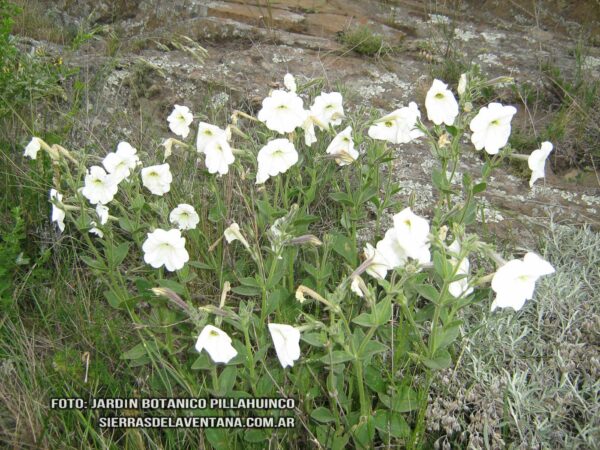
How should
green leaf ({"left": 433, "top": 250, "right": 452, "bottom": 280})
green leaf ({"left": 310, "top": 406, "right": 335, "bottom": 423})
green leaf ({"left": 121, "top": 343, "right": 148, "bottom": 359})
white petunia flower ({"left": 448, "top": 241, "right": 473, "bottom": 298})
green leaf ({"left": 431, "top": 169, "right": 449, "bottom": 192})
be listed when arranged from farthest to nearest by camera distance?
green leaf ({"left": 431, "top": 169, "right": 449, "bottom": 192}) → green leaf ({"left": 121, "top": 343, "right": 148, "bottom": 359}) → green leaf ({"left": 310, "top": 406, "right": 335, "bottom": 423}) → white petunia flower ({"left": 448, "top": 241, "right": 473, "bottom": 298}) → green leaf ({"left": 433, "top": 250, "right": 452, "bottom": 280})

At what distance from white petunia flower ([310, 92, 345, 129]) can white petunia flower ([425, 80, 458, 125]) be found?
0.40m

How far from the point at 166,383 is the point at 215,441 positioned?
319mm

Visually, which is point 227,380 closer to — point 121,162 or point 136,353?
point 136,353

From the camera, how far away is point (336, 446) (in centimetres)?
200

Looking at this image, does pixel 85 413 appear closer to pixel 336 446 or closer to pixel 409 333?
pixel 336 446

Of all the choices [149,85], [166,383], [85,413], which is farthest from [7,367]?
[149,85]

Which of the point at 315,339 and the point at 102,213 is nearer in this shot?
the point at 315,339

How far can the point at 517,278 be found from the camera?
68.2 inches

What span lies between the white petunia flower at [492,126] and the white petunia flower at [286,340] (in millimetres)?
1006

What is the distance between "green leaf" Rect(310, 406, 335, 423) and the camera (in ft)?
6.73

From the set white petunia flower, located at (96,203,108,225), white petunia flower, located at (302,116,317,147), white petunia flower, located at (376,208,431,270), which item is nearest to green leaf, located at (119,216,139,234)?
white petunia flower, located at (96,203,108,225)

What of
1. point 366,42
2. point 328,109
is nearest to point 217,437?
point 328,109

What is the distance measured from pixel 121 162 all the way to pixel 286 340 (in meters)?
1.10

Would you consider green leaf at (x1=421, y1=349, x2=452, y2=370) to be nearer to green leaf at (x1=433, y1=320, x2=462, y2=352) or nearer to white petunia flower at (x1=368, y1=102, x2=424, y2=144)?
green leaf at (x1=433, y1=320, x2=462, y2=352)
